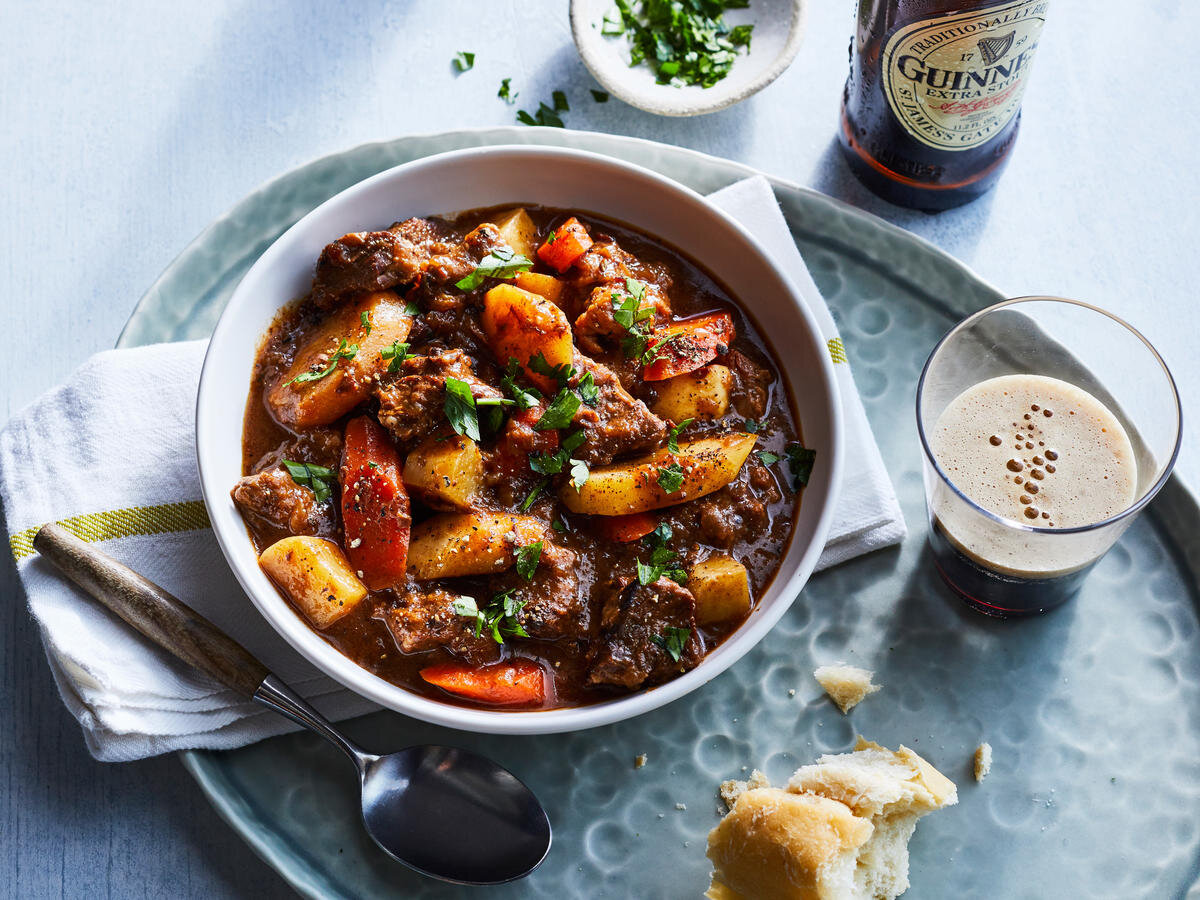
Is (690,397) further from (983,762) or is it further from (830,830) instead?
(983,762)

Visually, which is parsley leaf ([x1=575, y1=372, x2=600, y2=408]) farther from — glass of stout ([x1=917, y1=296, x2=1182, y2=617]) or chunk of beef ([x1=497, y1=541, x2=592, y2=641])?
glass of stout ([x1=917, y1=296, x2=1182, y2=617])

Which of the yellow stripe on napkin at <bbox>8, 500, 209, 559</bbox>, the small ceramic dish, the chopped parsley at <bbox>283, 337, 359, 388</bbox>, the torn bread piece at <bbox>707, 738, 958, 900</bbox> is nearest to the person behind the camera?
the torn bread piece at <bbox>707, 738, 958, 900</bbox>

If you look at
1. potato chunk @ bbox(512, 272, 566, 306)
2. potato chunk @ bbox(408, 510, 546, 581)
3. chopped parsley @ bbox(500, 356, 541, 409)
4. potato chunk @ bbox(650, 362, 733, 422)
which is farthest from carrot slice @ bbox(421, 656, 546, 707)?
potato chunk @ bbox(512, 272, 566, 306)

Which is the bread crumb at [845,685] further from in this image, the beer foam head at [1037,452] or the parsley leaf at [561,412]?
the parsley leaf at [561,412]

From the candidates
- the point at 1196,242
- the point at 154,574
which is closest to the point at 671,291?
the point at 154,574

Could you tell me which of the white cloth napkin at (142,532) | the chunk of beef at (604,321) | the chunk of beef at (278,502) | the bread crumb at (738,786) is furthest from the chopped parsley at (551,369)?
the bread crumb at (738,786)
